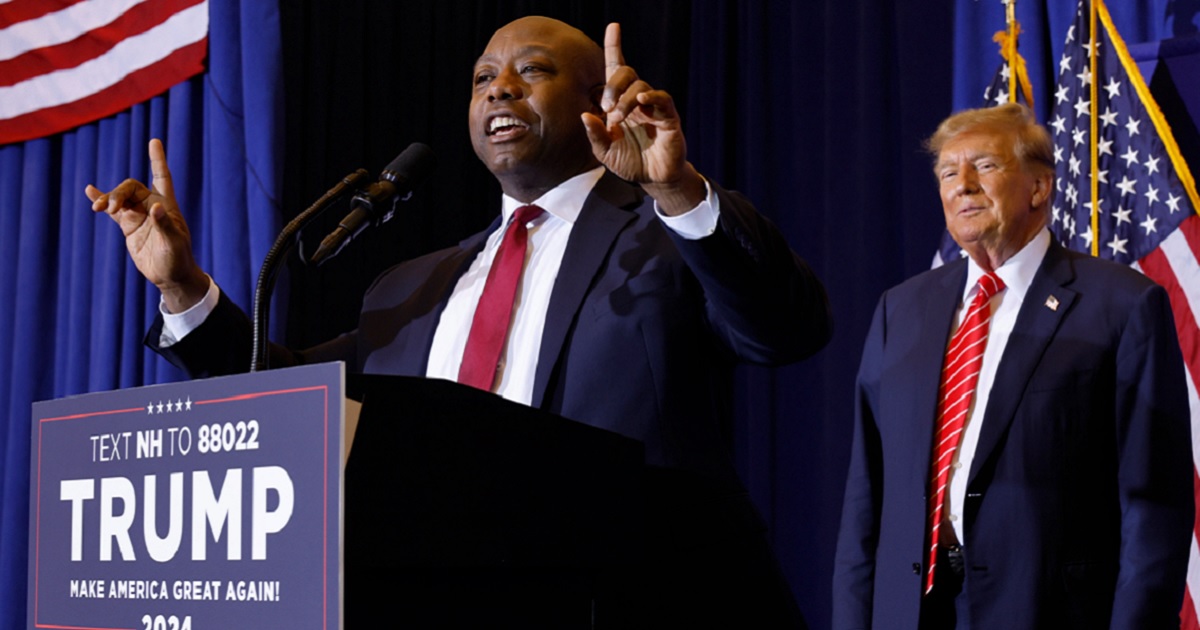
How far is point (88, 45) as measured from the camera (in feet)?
14.5

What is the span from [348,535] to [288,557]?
0.18 ft

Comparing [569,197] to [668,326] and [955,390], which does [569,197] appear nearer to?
[668,326]

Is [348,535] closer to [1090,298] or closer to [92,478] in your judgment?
[92,478]

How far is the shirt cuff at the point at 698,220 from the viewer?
1.51 metres

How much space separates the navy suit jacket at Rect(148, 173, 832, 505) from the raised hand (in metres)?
0.05

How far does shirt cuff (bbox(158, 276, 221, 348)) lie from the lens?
6.05 feet

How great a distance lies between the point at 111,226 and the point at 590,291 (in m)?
3.08

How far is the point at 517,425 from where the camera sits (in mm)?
1291

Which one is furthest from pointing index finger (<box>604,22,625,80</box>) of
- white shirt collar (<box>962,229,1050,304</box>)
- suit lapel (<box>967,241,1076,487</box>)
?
white shirt collar (<box>962,229,1050,304</box>)

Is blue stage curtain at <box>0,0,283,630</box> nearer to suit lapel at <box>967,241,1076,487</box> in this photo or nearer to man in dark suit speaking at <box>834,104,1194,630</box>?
man in dark suit speaking at <box>834,104,1194,630</box>

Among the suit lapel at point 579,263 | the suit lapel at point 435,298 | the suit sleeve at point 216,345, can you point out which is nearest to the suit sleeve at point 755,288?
the suit lapel at point 579,263

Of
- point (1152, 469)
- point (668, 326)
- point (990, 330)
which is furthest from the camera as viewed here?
point (990, 330)

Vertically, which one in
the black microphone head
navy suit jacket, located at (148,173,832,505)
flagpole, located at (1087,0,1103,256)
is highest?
flagpole, located at (1087,0,1103,256)

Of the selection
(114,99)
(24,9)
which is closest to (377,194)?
(114,99)
